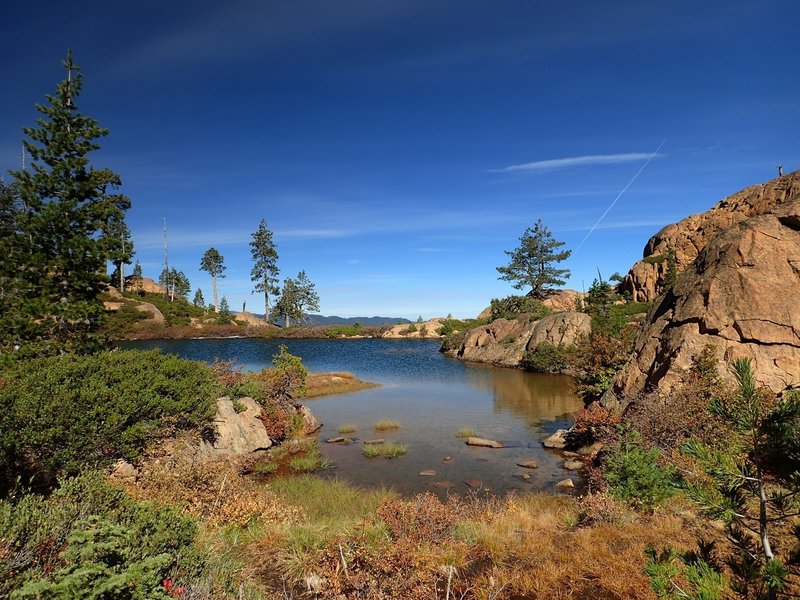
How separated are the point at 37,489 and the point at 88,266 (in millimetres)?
15071

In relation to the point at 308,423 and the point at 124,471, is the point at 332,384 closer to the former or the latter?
the point at 308,423

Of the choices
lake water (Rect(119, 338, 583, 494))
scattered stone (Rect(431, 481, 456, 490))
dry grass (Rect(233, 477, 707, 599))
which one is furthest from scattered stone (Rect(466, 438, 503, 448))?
dry grass (Rect(233, 477, 707, 599))

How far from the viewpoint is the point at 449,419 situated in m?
26.1

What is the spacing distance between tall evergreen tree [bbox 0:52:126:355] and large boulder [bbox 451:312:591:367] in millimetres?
42969

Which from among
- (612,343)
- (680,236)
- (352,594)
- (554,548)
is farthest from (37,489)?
(680,236)

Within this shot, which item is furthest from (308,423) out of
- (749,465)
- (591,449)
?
(749,465)

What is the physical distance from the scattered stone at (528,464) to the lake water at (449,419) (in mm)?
278

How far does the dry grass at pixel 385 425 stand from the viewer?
2378cm

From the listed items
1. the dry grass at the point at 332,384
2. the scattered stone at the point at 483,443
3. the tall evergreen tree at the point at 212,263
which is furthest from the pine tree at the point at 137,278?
the scattered stone at the point at 483,443

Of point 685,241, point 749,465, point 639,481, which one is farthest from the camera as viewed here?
point 685,241

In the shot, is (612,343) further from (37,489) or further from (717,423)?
(37,489)

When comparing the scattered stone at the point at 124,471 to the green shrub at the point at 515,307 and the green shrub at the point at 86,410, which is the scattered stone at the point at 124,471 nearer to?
the green shrub at the point at 86,410

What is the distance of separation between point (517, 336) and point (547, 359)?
1102 cm

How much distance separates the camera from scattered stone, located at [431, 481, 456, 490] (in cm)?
1560
